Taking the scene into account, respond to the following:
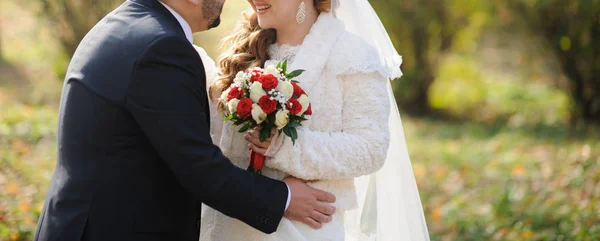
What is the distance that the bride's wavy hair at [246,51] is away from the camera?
3.05 m

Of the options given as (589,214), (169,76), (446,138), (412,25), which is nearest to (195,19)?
(169,76)

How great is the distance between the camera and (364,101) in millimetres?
2805

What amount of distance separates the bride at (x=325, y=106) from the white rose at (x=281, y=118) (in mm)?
167

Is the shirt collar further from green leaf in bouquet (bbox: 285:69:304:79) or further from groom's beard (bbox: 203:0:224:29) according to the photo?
green leaf in bouquet (bbox: 285:69:304:79)

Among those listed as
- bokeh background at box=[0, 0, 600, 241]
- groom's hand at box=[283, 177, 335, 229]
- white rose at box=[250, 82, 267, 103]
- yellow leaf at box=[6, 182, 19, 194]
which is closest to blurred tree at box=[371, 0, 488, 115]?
bokeh background at box=[0, 0, 600, 241]

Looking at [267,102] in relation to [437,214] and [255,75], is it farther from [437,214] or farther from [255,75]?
[437,214]

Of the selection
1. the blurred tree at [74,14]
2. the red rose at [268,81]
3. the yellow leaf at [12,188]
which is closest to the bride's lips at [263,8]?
the red rose at [268,81]

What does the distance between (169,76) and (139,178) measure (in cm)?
39

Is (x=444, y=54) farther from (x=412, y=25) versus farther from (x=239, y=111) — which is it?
(x=239, y=111)

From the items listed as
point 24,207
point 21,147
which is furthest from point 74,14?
point 24,207

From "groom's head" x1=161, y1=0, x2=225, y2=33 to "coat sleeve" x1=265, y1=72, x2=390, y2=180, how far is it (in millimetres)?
543

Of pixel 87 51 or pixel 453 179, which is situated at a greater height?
pixel 87 51

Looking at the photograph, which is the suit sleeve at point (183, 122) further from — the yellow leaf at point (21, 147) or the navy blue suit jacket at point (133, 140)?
the yellow leaf at point (21, 147)

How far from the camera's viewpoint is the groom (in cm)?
235
